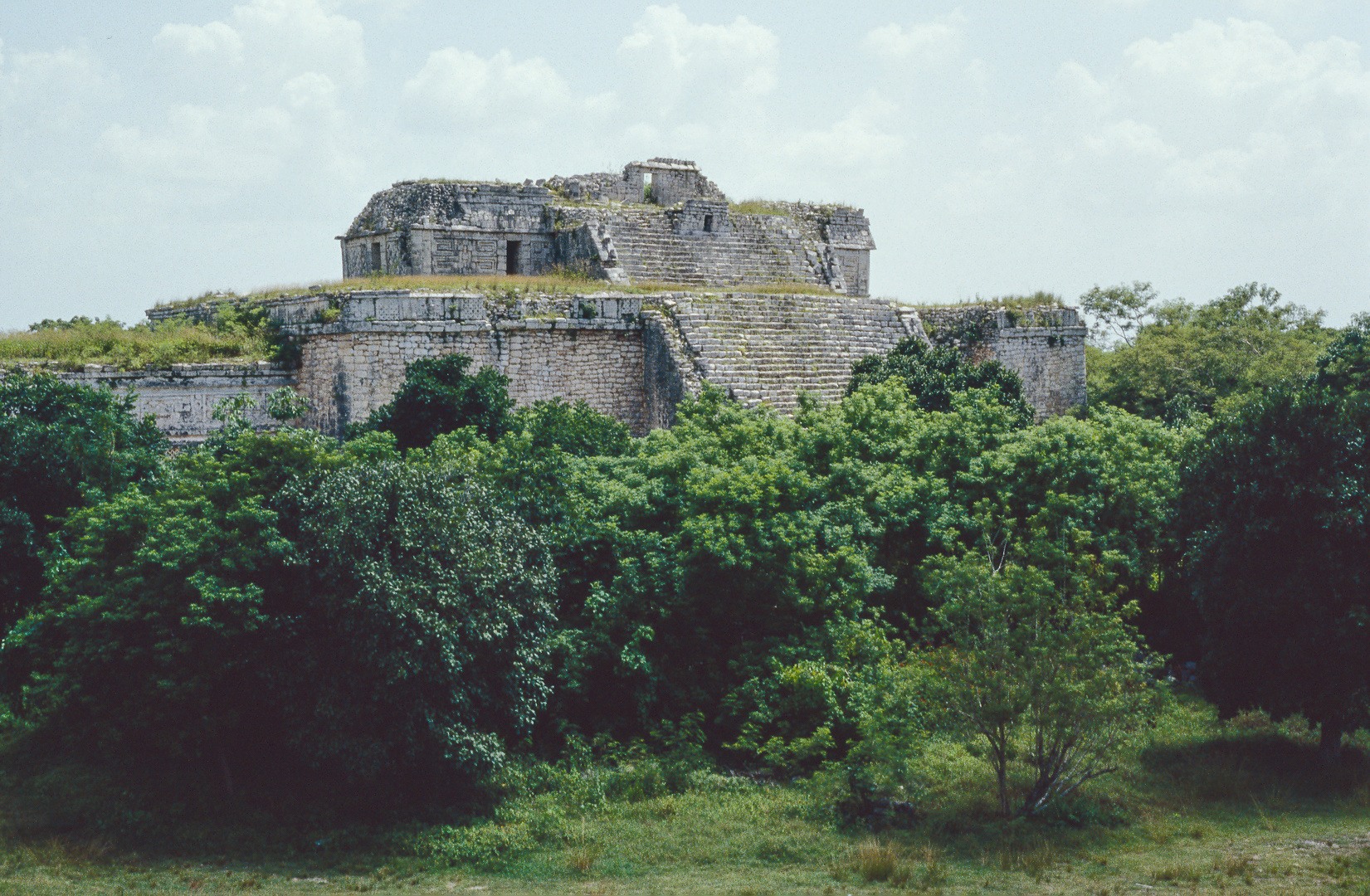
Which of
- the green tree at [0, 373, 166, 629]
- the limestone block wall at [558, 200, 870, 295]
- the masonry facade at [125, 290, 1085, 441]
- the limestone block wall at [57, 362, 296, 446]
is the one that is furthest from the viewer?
the limestone block wall at [558, 200, 870, 295]

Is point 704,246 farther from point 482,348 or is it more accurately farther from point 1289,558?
point 1289,558

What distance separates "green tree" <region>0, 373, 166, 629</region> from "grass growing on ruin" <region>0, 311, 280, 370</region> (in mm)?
3166

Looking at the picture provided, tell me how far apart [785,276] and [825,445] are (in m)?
9.15

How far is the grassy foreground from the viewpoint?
11.1 metres

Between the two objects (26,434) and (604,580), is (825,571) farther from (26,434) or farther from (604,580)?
(26,434)

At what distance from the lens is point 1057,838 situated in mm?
12141

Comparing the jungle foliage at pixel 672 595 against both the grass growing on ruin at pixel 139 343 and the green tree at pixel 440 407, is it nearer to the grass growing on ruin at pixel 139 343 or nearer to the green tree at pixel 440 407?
the green tree at pixel 440 407

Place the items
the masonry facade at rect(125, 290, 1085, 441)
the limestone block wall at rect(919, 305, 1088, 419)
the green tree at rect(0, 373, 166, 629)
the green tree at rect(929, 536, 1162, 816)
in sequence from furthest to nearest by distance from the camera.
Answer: the limestone block wall at rect(919, 305, 1088, 419)
the masonry facade at rect(125, 290, 1085, 441)
the green tree at rect(0, 373, 166, 629)
the green tree at rect(929, 536, 1162, 816)

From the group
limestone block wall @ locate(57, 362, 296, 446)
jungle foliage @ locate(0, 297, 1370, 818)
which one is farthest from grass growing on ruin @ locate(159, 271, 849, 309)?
jungle foliage @ locate(0, 297, 1370, 818)

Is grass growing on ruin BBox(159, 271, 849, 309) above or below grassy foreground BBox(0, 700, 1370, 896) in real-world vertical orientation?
above

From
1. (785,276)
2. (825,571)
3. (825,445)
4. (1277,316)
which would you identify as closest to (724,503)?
(825,571)

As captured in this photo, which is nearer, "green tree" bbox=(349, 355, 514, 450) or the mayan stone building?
"green tree" bbox=(349, 355, 514, 450)

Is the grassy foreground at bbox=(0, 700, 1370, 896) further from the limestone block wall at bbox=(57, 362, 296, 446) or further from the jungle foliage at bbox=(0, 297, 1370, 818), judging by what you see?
the limestone block wall at bbox=(57, 362, 296, 446)

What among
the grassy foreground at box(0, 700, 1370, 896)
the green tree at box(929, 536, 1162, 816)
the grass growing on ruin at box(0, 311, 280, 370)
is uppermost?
the grass growing on ruin at box(0, 311, 280, 370)
